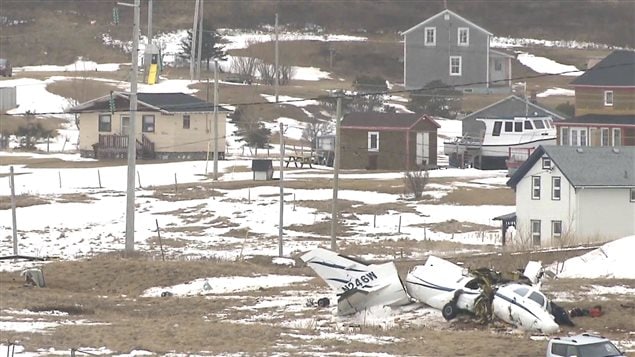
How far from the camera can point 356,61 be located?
4574 inches

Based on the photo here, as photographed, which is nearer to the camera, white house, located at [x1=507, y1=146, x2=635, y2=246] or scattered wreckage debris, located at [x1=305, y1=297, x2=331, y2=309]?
scattered wreckage debris, located at [x1=305, y1=297, x2=331, y2=309]

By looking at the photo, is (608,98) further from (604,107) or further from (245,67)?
(245,67)

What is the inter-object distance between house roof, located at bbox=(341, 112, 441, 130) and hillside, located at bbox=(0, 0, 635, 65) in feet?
164

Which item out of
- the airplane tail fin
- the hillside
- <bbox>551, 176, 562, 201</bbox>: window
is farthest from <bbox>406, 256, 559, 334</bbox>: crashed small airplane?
the hillside

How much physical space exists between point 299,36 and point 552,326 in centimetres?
9698

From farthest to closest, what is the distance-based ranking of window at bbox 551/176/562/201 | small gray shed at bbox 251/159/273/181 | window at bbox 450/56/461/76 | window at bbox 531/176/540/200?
window at bbox 450/56/461/76, small gray shed at bbox 251/159/273/181, window at bbox 531/176/540/200, window at bbox 551/176/562/201

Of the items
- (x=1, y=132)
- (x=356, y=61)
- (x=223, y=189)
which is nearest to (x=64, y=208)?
(x=223, y=189)

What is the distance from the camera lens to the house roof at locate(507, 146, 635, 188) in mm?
50938

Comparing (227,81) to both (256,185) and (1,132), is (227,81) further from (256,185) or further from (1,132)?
(256,185)

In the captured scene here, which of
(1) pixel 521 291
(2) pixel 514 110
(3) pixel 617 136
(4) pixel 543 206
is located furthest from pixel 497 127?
(1) pixel 521 291

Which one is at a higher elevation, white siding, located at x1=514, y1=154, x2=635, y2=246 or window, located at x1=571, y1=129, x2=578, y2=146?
window, located at x1=571, y1=129, x2=578, y2=146

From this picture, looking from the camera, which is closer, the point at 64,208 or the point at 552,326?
the point at 552,326

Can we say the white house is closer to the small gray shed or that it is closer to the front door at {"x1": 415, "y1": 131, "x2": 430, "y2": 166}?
the small gray shed

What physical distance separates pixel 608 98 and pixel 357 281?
132 ft
